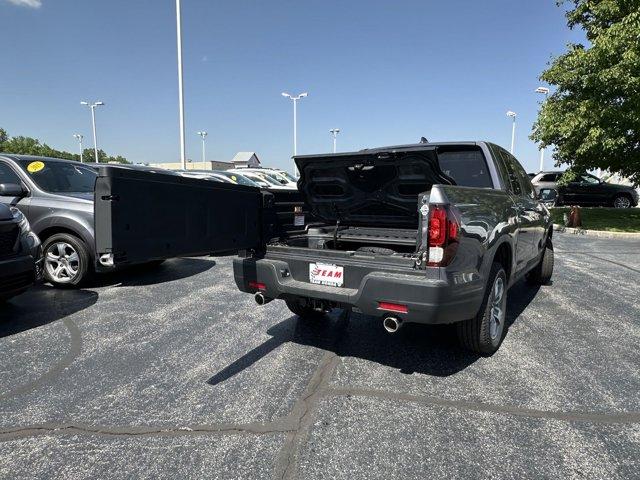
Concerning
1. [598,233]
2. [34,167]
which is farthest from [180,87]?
[598,233]

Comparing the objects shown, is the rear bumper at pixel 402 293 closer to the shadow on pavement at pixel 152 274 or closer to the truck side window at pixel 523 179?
the truck side window at pixel 523 179

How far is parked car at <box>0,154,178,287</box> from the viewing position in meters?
5.77

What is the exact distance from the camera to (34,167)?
245 inches

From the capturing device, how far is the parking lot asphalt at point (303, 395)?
228cm

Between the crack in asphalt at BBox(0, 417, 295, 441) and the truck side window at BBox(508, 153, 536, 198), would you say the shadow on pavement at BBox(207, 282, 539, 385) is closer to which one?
the crack in asphalt at BBox(0, 417, 295, 441)

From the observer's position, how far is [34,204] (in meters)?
5.91

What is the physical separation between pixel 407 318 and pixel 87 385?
2.30 metres

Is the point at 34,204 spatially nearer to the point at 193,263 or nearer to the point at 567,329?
the point at 193,263

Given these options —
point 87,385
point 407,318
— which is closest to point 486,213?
point 407,318

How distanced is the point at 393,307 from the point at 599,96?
11.8 meters

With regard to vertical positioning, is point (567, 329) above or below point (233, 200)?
below

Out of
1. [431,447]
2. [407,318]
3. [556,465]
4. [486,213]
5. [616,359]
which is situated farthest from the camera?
[616,359]

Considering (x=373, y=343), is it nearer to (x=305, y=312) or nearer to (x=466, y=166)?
(x=305, y=312)

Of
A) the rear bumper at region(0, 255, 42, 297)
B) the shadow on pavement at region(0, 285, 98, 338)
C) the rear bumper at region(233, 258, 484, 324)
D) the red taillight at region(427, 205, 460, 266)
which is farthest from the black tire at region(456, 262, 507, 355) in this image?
the rear bumper at region(0, 255, 42, 297)
